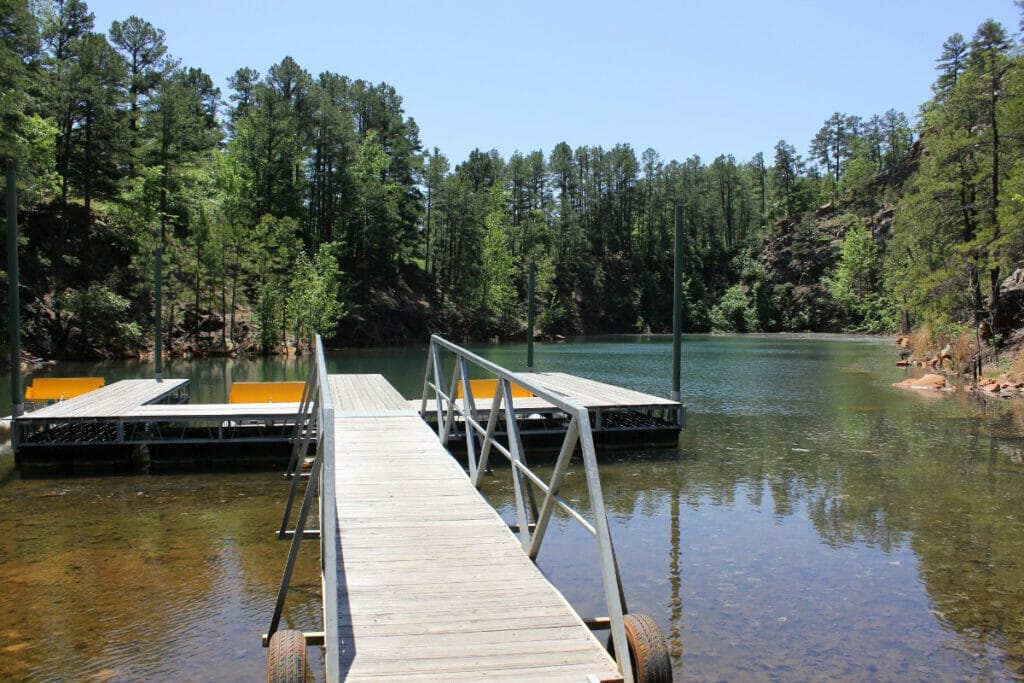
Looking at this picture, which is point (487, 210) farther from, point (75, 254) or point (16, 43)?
point (16, 43)

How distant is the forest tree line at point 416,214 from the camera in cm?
3197

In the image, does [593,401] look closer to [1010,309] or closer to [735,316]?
[1010,309]

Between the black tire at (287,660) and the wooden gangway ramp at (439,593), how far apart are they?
0.23 metres

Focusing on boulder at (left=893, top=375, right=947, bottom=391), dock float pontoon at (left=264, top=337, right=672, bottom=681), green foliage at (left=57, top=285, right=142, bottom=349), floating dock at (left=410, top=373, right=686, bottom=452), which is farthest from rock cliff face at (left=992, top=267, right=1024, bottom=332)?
green foliage at (left=57, top=285, right=142, bottom=349)

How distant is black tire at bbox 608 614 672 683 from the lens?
4090mm

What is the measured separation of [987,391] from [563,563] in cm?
2215

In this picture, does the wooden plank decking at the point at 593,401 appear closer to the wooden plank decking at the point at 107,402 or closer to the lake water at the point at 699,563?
the lake water at the point at 699,563

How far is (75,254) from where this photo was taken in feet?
142

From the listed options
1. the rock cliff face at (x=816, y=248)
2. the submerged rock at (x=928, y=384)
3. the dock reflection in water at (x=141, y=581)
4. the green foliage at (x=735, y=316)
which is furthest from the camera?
the green foliage at (x=735, y=316)

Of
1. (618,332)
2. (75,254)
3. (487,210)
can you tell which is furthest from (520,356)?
(618,332)

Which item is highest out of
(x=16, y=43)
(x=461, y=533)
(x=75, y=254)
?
(x=16, y=43)

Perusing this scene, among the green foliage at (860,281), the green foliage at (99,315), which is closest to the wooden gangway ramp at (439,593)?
the green foliage at (99,315)

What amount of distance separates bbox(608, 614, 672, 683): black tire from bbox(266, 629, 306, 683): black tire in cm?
166

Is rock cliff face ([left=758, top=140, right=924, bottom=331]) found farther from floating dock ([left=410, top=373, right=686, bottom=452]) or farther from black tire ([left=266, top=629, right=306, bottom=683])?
black tire ([left=266, top=629, right=306, bottom=683])
